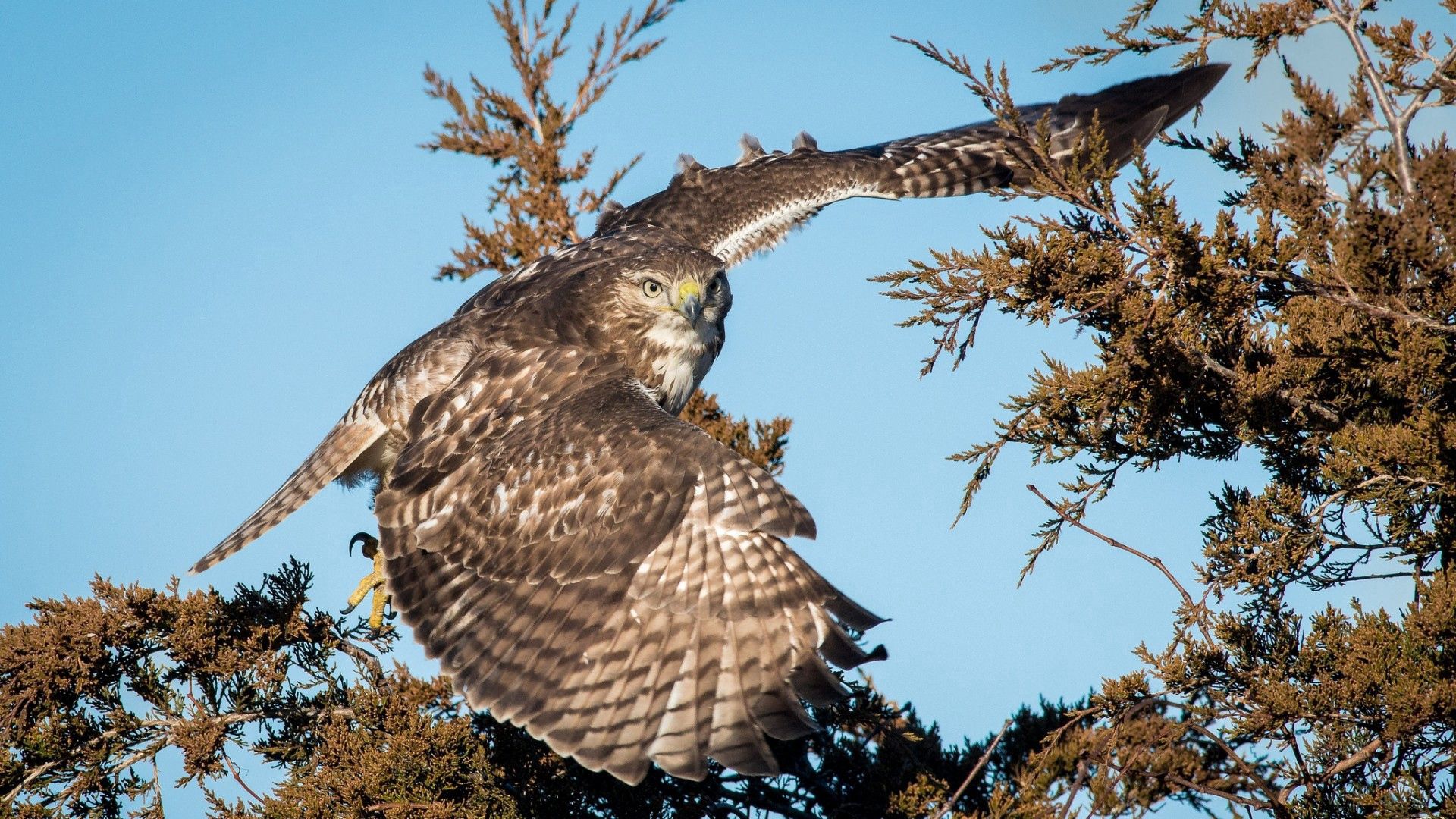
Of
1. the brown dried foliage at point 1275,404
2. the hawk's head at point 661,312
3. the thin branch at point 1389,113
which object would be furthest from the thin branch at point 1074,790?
the hawk's head at point 661,312

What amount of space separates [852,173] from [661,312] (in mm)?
1806

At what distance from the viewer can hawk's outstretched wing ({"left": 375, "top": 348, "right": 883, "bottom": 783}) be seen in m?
3.97

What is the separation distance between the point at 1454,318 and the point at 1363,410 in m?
0.49

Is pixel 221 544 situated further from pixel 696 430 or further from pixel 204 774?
pixel 696 430

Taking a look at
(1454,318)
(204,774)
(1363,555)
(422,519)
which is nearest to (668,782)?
(422,519)

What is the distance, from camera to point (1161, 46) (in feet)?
13.1

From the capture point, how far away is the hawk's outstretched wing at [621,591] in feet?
13.0

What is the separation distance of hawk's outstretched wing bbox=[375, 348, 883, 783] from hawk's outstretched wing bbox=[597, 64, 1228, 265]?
7.13 feet

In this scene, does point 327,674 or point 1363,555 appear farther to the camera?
point 327,674

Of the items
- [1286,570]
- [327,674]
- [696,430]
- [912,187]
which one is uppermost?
[912,187]

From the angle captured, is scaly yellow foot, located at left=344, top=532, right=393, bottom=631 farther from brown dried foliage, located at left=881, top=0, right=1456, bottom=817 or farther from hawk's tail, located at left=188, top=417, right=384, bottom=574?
brown dried foliage, located at left=881, top=0, right=1456, bottom=817

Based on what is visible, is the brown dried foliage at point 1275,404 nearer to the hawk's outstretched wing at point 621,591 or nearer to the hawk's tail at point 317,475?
the hawk's outstretched wing at point 621,591

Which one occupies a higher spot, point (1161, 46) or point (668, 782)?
point (1161, 46)

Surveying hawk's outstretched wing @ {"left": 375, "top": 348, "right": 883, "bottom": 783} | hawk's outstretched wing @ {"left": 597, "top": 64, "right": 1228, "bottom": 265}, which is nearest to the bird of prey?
hawk's outstretched wing @ {"left": 375, "top": 348, "right": 883, "bottom": 783}
